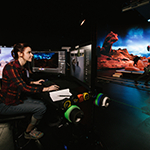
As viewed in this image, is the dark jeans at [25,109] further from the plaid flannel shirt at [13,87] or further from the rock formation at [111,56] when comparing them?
the rock formation at [111,56]

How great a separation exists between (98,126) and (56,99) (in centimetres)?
104

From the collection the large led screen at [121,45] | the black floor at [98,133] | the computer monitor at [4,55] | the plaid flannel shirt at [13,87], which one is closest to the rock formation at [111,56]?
the large led screen at [121,45]

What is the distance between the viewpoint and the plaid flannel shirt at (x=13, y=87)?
1.12m

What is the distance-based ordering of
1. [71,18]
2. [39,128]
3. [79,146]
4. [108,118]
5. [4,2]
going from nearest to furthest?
[79,146], [39,128], [108,118], [4,2], [71,18]

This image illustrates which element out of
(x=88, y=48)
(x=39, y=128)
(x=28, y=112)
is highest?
(x=88, y=48)

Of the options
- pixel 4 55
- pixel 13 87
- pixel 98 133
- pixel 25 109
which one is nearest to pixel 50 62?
pixel 4 55

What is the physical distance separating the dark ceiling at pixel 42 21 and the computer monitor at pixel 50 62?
3.55ft

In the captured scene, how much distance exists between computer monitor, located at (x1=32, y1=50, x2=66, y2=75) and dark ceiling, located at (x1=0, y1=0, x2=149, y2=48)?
3.55 feet

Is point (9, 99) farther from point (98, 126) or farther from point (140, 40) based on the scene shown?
point (140, 40)

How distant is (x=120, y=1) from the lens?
462 centimetres

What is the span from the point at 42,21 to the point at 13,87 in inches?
116

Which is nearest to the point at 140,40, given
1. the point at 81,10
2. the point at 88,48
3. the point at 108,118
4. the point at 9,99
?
the point at 81,10

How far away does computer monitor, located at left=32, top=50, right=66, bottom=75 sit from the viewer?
1.90m

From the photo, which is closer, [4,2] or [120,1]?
[4,2]
